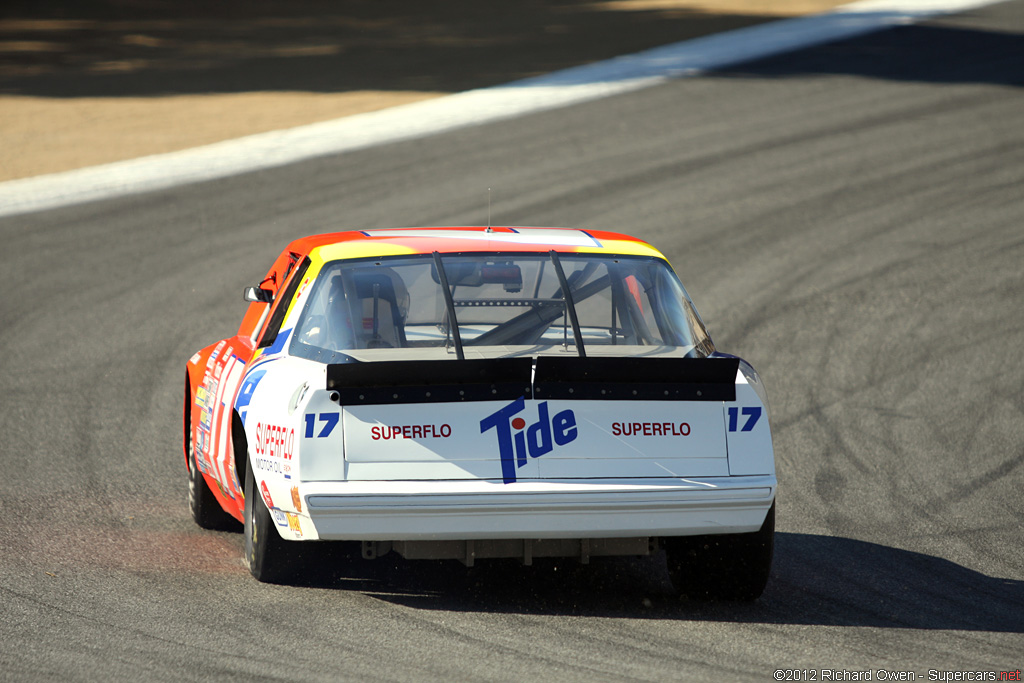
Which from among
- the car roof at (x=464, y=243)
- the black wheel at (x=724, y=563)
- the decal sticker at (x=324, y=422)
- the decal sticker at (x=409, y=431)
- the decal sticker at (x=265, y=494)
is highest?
the car roof at (x=464, y=243)

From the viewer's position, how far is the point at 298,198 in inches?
662

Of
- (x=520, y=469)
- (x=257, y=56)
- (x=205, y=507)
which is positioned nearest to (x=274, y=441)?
(x=520, y=469)

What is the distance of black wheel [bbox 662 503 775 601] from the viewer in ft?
19.4

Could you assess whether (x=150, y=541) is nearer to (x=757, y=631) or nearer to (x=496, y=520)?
(x=496, y=520)

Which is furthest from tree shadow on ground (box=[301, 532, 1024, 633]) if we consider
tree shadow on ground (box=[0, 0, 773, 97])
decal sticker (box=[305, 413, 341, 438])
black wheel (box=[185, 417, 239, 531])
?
tree shadow on ground (box=[0, 0, 773, 97])

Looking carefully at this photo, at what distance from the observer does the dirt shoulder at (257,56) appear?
67.7 ft

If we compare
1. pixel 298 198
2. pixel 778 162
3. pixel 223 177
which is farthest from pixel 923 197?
pixel 223 177

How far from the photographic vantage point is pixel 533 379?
5.54 metres

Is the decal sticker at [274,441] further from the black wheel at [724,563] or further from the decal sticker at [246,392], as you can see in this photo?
the black wheel at [724,563]

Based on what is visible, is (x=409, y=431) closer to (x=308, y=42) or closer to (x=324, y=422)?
(x=324, y=422)

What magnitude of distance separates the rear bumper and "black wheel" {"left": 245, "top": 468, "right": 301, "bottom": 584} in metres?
0.57

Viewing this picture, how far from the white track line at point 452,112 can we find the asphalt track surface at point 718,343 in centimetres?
56

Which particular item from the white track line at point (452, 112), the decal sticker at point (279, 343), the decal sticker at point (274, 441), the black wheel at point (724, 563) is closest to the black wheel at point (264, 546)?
the decal sticker at point (274, 441)

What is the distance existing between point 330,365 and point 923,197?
12.7 metres
